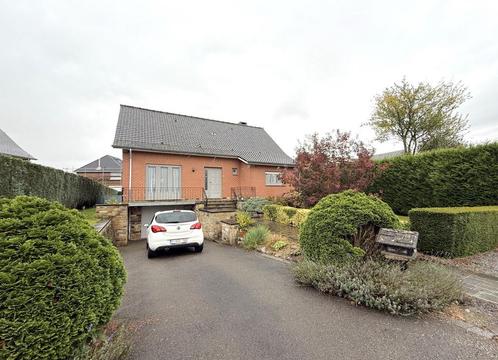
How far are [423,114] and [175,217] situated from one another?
21.1 meters

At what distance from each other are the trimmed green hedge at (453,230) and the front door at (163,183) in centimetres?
1327

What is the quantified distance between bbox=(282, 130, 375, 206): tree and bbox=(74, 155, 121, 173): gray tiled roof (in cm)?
4130

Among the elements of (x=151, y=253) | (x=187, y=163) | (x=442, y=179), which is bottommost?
(x=151, y=253)

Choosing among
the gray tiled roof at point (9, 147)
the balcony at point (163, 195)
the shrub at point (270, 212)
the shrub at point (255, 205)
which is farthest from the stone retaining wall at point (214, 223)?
the gray tiled roof at point (9, 147)

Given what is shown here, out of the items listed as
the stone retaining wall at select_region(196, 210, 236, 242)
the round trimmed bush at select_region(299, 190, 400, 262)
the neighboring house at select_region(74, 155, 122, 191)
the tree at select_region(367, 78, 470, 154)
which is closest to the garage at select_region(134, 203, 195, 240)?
the stone retaining wall at select_region(196, 210, 236, 242)

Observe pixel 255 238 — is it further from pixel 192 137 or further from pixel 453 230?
pixel 192 137

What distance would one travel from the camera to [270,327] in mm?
3076

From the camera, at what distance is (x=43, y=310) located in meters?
1.97

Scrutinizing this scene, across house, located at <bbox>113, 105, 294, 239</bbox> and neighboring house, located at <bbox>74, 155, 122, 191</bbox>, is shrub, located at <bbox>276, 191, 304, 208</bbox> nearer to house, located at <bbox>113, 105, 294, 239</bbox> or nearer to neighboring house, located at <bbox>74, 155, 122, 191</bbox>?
house, located at <bbox>113, 105, 294, 239</bbox>

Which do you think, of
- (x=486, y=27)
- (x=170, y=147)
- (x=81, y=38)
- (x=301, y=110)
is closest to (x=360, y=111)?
(x=301, y=110)

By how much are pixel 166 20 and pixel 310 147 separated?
7.65 metres

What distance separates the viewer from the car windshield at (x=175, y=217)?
7.91 m

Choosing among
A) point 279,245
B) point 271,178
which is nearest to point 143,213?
point 271,178

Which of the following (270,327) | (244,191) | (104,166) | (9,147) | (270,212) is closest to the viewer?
(270,327)
